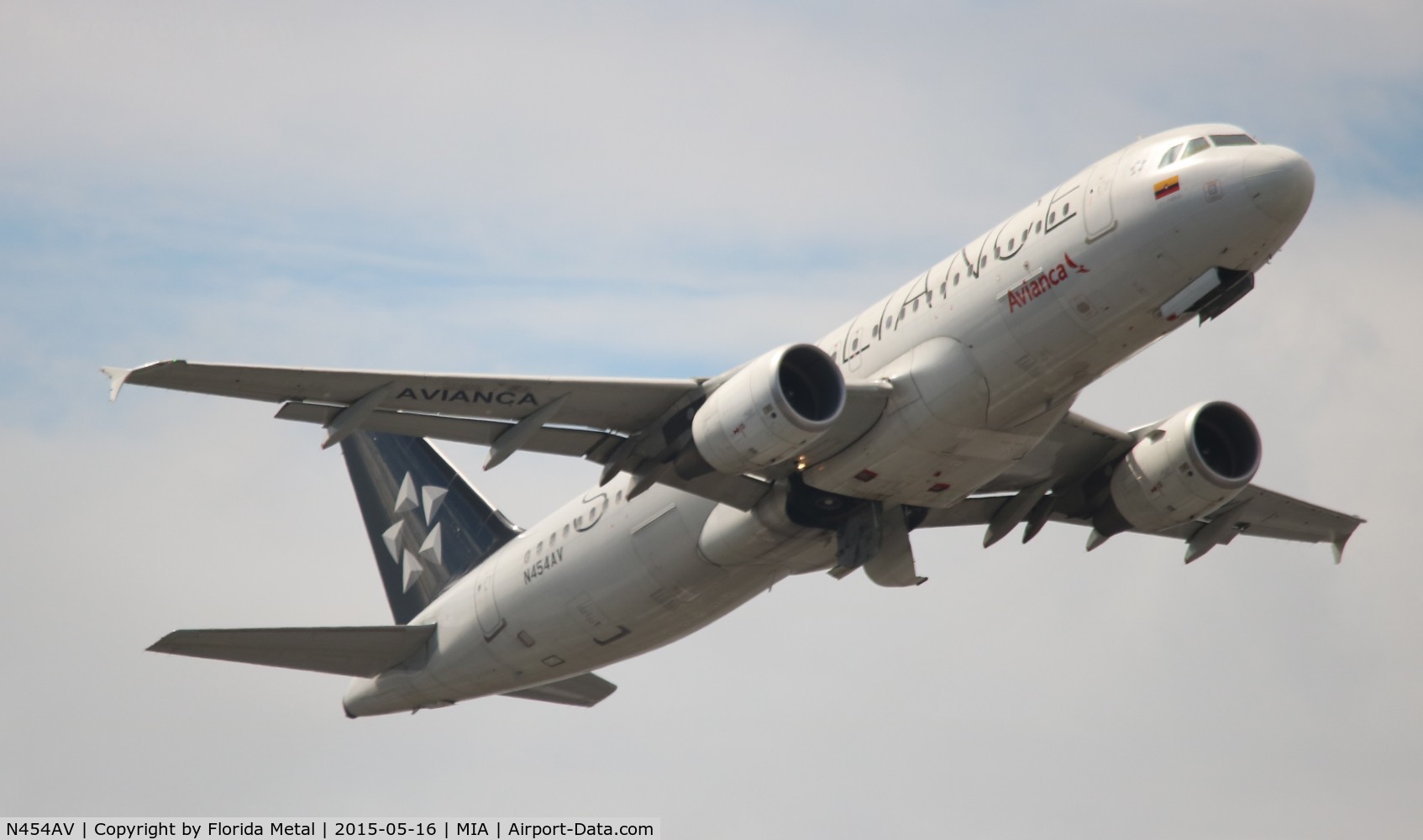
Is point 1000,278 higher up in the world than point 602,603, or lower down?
higher up

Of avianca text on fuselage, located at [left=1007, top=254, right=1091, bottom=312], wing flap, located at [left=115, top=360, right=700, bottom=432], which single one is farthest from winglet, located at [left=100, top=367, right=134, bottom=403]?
avianca text on fuselage, located at [left=1007, top=254, right=1091, bottom=312]

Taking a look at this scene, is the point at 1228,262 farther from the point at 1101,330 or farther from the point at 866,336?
the point at 866,336

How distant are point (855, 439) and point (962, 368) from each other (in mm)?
2214

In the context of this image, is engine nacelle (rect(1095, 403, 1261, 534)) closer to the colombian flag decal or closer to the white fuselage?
the white fuselage

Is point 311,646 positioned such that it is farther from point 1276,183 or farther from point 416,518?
point 1276,183

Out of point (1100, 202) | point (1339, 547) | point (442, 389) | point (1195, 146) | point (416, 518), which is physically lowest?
point (1339, 547)

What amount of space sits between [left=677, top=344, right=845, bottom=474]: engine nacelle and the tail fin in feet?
37.4

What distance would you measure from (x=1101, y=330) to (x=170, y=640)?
1752 centimetres

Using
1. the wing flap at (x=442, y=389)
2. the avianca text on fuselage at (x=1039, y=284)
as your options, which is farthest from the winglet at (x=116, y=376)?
the avianca text on fuselage at (x=1039, y=284)

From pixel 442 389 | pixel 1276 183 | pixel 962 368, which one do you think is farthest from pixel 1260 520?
pixel 442 389

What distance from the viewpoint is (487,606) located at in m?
34.4

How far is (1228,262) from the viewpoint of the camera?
2486 cm

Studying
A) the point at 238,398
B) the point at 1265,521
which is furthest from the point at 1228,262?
the point at 238,398

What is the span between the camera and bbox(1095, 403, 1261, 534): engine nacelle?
3127 cm
